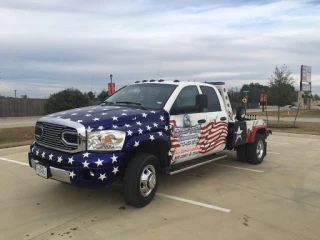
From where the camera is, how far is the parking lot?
13.4ft

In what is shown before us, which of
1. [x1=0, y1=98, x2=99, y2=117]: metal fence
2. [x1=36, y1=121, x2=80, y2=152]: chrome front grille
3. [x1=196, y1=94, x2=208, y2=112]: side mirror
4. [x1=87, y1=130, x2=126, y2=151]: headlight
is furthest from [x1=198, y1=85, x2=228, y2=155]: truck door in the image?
[x1=0, y1=98, x2=99, y2=117]: metal fence

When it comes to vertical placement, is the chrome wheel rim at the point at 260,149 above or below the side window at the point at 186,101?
below

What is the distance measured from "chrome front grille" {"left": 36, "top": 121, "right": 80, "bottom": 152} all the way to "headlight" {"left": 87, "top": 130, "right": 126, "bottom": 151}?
0.18 metres

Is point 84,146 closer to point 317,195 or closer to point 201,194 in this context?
point 201,194

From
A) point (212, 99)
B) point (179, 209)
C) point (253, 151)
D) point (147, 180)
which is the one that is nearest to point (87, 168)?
point (147, 180)

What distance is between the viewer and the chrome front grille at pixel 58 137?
14.6 ft

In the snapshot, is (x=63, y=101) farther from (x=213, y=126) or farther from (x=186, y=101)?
(x=186, y=101)

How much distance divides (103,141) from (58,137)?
0.71m

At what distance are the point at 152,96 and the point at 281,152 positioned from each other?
5.95 m

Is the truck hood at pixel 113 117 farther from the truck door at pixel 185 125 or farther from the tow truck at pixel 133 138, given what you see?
the truck door at pixel 185 125

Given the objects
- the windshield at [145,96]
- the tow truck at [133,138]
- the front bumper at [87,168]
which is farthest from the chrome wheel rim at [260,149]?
the front bumper at [87,168]

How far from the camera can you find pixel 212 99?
6711 millimetres

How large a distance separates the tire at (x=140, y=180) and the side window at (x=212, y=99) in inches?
82.5

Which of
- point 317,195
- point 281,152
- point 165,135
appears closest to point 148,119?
point 165,135
